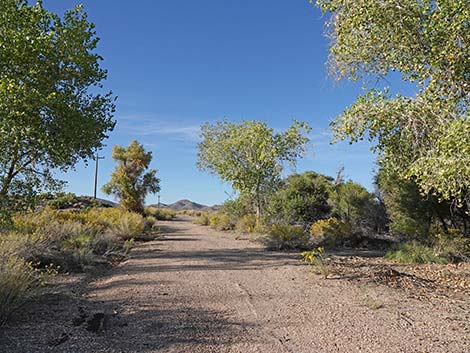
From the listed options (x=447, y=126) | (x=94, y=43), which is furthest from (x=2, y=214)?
(x=447, y=126)

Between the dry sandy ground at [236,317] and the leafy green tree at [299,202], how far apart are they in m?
12.6

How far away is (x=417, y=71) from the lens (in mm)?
7543

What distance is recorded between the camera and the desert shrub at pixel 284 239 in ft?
47.8

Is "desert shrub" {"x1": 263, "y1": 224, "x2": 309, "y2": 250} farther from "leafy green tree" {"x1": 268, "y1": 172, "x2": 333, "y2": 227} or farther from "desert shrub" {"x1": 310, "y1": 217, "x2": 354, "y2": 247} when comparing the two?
"leafy green tree" {"x1": 268, "y1": 172, "x2": 333, "y2": 227}

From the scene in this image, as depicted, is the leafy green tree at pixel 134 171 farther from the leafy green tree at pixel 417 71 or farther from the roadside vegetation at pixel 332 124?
the leafy green tree at pixel 417 71

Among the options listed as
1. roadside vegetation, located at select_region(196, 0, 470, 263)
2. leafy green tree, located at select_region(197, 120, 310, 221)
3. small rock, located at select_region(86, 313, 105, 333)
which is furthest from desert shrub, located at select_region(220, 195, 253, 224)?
small rock, located at select_region(86, 313, 105, 333)

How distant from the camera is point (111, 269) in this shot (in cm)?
977

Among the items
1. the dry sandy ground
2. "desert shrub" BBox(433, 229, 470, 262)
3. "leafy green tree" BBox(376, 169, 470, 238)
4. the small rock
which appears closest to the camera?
the dry sandy ground

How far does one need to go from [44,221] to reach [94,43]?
22.0 ft

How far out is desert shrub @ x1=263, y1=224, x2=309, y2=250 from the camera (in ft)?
47.8

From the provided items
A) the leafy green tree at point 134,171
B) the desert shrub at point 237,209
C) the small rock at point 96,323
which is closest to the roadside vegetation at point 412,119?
the small rock at point 96,323

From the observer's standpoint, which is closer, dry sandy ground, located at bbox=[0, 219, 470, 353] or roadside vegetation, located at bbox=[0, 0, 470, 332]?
dry sandy ground, located at bbox=[0, 219, 470, 353]

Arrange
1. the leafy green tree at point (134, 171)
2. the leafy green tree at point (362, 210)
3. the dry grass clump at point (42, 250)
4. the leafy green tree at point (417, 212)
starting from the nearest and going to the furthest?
1. the dry grass clump at point (42, 250)
2. the leafy green tree at point (417, 212)
3. the leafy green tree at point (362, 210)
4. the leafy green tree at point (134, 171)

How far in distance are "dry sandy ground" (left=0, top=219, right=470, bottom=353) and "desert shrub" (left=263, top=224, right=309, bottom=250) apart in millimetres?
5800
